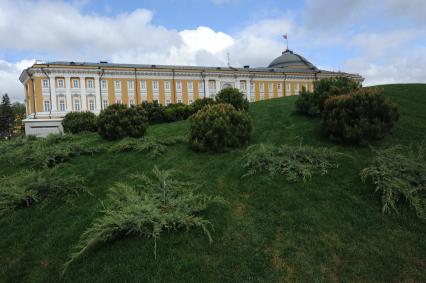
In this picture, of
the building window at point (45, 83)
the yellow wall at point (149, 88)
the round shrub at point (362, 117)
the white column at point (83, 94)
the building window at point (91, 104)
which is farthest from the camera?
the yellow wall at point (149, 88)

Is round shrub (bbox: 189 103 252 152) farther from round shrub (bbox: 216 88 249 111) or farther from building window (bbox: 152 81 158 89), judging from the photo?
building window (bbox: 152 81 158 89)

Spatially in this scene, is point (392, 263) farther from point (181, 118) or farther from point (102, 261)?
point (181, 118)

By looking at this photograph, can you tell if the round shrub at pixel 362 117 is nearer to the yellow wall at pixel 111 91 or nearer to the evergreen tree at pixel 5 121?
the yellow wall at pixel 111 91

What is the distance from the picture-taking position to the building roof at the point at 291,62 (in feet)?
223

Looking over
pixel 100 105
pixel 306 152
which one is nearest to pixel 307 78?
pixel 100 105

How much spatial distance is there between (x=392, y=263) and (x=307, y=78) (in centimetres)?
6048

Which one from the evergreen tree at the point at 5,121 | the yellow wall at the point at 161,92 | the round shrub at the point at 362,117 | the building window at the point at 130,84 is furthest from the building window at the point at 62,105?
the round shrub at the point at 362,117

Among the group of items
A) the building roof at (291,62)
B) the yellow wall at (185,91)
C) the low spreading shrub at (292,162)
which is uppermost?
the building roof at (291,62)

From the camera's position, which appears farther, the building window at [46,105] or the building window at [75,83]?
the building window at [75,83]

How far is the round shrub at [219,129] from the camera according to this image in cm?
880

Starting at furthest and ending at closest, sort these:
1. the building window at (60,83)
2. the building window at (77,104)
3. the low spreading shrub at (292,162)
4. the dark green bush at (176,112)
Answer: the building window at (77,104)
the building window at (60,83)
the dark green bush at (176,112)
the low spreading shrub at (292,162)

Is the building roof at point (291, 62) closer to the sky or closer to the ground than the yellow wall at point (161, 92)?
closer to the sky

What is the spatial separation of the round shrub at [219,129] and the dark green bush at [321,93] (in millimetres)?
4194

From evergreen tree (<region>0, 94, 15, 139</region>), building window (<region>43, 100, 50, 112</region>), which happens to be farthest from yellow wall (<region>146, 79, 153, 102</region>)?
evergreen tree (<region>0, 94, 15, 139</region>)
